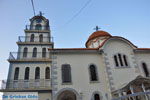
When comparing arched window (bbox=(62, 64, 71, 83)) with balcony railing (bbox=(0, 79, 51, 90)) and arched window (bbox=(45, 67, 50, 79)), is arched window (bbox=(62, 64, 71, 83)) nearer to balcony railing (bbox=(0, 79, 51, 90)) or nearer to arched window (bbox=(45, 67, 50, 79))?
balcony railing (bbox=(0, 79, 51, 90))

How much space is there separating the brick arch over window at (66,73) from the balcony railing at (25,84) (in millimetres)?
2322

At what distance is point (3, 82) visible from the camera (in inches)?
547

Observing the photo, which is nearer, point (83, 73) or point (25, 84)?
point (83, 73)

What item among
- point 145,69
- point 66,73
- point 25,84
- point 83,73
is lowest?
point 25,84

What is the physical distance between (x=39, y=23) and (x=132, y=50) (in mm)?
14989

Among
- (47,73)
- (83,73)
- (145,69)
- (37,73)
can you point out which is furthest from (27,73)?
(145,69)

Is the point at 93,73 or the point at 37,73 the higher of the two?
the point at 37,73

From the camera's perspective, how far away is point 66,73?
1333cm

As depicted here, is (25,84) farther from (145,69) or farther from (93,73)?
(145,69)

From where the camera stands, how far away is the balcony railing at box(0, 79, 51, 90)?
1365 cm

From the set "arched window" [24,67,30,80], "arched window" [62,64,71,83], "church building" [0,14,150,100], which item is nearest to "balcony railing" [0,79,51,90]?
"church building" [0,14,150,100]

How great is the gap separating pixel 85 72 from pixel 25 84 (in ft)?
23.0

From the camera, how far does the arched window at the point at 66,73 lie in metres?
12.9

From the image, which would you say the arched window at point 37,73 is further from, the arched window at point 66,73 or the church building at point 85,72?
the arched window at point 66,73
